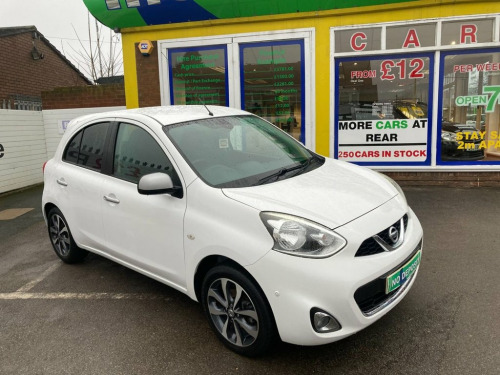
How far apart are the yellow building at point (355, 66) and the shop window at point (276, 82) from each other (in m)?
0.02

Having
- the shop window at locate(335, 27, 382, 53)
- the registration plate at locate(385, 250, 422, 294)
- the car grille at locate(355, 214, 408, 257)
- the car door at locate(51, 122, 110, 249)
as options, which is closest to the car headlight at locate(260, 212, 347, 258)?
the car grille at locate(355, 214, 408, 257)

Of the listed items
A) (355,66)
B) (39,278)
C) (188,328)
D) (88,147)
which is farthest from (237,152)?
(355,66)

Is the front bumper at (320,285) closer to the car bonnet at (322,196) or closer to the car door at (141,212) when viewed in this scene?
the car bonnet at (322,196)

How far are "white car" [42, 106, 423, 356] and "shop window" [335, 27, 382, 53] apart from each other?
166 inches

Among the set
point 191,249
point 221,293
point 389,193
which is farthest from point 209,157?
point 389,193

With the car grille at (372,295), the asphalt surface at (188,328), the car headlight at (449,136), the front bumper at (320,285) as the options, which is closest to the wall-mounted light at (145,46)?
the asphalt surface at (188,328)

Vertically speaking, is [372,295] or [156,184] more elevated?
[156,184]

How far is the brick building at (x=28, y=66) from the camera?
15.9 metres

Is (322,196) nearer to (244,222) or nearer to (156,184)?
(244,222)

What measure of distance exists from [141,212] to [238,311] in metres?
1.14

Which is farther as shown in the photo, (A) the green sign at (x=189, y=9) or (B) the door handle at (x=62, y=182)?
(A) the green sign at (x=189, y=9)

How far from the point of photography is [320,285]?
2447mm

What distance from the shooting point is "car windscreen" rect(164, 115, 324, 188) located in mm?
3196

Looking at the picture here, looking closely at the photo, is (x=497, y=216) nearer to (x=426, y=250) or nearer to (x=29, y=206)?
(x=426, y=250)
